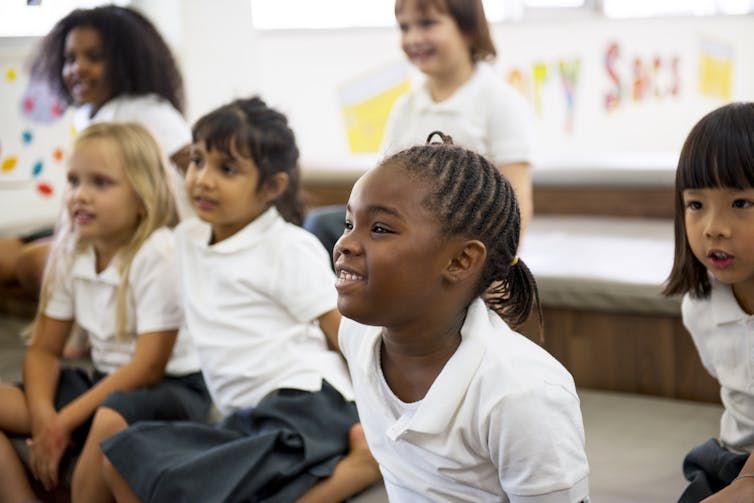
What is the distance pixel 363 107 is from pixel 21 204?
203cm

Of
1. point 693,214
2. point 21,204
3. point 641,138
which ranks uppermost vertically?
point 693,214

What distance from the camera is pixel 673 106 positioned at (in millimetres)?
4148

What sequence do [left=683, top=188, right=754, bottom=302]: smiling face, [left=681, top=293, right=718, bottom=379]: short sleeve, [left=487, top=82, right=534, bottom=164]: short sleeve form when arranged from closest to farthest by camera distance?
[left=683, top=188, right=754, bottom=302]: smiling face < [left=681, top=293, right=718, bottom=379]: short sleeve < [left=487, top=82, right=534, bottom=164]: short sleeve

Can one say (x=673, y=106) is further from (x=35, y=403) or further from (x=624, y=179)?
(x=35, y=403)

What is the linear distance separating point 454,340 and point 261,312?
0.59 m

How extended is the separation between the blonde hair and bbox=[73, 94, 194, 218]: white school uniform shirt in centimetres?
32

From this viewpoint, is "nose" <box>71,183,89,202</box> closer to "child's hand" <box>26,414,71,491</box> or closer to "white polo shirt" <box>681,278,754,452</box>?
"child's hand" <box>26,414,71,491</box>

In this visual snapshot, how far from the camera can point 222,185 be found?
1.78m

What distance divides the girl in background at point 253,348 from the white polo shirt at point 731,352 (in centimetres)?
55

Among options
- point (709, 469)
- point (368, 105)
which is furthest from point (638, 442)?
point (368, 105)

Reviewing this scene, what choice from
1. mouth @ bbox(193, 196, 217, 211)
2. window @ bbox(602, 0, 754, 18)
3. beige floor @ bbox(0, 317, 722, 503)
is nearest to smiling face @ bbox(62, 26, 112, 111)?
mouth @ bbox(193, 196, 217, 211)

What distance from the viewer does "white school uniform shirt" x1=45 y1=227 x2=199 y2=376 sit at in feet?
6.25

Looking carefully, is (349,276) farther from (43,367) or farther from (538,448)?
(43,367)

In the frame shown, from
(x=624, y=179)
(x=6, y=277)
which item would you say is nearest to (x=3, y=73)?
(x=6, y=277)
